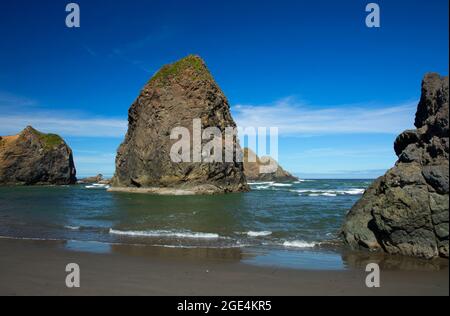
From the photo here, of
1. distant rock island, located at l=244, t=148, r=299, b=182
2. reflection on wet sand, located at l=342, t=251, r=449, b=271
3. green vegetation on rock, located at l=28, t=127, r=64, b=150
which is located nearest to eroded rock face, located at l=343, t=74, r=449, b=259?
reflection on wet sand, located at l=342, t=251, r=449, b=271

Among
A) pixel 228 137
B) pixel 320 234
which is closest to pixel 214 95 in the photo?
pixel 228 137

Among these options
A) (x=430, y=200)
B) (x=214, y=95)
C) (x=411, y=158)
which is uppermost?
(x=214, y=95)

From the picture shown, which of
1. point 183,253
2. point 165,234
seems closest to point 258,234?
point 165,234

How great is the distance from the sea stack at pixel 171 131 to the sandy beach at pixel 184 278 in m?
42.0

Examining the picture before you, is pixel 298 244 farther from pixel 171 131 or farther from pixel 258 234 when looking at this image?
pixel 171 131

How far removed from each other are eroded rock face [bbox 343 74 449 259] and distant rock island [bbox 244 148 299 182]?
121 m

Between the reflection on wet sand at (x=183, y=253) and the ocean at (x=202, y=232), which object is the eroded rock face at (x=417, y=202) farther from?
the reflection on wet sand at (x=183, y=253)

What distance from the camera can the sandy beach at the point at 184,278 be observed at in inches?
285

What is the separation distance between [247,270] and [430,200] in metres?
5.77

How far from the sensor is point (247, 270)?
30.4 feet

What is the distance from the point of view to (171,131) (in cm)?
5791

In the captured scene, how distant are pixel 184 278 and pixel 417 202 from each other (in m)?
7.18

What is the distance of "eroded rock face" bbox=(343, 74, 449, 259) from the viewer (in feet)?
33.1
